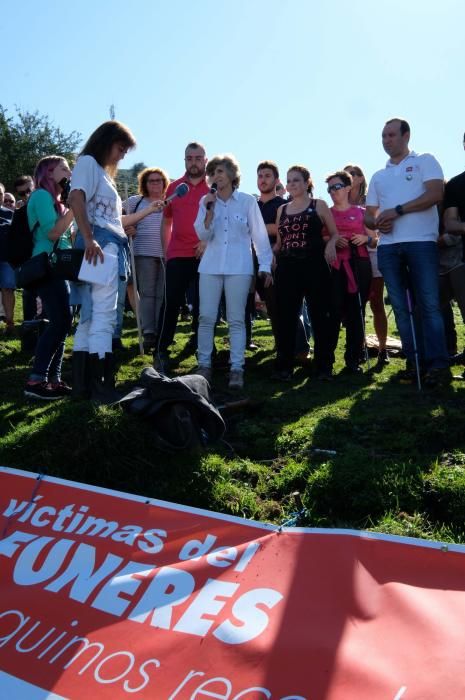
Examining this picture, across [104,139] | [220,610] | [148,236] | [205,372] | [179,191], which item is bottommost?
[220,610]

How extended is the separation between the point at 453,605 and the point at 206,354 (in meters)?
3.95

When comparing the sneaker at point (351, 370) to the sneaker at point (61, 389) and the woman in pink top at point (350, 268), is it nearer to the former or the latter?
the woman in pink top at point (350, 268)

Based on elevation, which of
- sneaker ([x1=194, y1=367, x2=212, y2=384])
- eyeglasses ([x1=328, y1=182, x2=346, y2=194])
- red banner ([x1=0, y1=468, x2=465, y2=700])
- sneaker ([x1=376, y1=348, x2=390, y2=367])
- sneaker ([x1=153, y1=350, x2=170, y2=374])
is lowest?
red banner ([x1=0, y1=468, x2=465, y2=700])

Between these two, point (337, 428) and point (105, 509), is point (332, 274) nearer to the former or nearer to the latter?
point (337, 428)

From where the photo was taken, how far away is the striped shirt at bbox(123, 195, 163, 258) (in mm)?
7680

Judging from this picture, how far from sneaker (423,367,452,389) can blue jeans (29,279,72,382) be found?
122 inches

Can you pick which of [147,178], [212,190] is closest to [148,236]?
[147,178]

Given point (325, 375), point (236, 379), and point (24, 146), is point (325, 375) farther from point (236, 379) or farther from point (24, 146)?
point (24, 146)

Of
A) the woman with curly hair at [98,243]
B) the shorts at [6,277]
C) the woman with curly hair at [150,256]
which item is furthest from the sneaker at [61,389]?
the shorts at [6,277]

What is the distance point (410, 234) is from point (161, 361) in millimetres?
2535

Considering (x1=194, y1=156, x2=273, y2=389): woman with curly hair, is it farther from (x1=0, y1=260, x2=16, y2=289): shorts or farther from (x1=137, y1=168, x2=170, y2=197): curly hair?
(x1=0, y1=260, x2=16, y2=289): shorts

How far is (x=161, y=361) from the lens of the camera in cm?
648

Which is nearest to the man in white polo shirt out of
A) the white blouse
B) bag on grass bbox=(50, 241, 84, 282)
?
the white blouse

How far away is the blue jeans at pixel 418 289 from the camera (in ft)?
19.3
